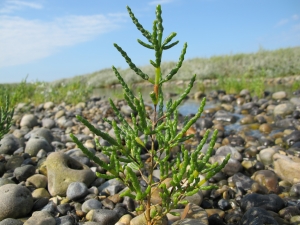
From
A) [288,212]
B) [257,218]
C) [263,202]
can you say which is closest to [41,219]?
[257,218]

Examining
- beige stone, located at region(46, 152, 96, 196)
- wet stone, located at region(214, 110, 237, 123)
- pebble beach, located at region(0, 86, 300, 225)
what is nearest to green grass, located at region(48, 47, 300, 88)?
wet stone, located at region(214, 110, 237, 123)

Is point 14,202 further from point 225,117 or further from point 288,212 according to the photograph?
point 225,117

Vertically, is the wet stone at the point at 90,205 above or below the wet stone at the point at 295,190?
above

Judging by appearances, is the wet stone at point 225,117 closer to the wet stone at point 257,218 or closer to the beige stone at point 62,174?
the beige stone at point 62,174

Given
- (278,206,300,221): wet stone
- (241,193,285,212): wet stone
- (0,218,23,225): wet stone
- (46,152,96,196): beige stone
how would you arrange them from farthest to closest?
(46,152,96,196): beige stone, (241,193,285,212): wet stone, (278,206,300,221): wet stone, (0,218,23,225): wet stone

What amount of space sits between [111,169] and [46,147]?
3748 mm

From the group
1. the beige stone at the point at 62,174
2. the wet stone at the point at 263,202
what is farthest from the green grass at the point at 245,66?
the wet stone at the point at 263,202

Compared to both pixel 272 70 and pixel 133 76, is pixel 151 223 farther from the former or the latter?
pixel 133 76

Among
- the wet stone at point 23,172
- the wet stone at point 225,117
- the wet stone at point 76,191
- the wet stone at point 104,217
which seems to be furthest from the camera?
the wet stone at point 225,117

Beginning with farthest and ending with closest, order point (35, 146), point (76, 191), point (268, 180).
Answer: point (35, 146) → point (268, 180) → point (76, 191)

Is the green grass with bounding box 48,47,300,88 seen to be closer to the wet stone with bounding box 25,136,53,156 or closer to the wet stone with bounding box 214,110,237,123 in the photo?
the wet stone with bounding box 214,110,237,123

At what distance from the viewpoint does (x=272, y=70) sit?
23.2 m

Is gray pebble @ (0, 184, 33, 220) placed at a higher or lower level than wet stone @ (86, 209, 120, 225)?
higher

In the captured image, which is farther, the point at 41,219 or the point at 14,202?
the point at 14,202
